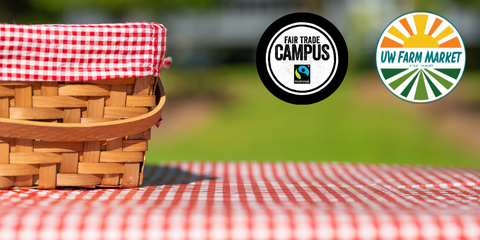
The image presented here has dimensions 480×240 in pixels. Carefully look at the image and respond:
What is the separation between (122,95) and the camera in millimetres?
657

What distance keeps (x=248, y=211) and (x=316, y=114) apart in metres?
4.73

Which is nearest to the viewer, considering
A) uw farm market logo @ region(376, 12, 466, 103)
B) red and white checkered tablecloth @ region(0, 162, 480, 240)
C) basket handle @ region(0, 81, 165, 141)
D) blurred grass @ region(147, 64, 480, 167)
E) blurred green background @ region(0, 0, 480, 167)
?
red and white checkered tablecloth @ region(0, 162, 480, 240)

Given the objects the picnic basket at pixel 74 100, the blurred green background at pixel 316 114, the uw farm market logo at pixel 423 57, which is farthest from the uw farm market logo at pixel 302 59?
the blurred green background at pixel 316 114

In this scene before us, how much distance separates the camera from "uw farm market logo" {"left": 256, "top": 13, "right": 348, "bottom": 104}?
0.86 m

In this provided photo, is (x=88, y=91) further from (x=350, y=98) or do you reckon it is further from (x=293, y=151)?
(x=350, y=98)

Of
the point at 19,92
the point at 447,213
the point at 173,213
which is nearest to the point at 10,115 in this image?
the point at 19,92

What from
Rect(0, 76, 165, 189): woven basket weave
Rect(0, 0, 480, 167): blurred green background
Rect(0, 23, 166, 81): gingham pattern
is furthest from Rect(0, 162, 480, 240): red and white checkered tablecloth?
Rect(0, 0, 480, 167): blurred green background

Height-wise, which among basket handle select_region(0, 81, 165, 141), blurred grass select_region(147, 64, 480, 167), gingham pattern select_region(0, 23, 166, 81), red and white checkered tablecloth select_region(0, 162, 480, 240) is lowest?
blurred grass select_region(147, 64, 480, 167)

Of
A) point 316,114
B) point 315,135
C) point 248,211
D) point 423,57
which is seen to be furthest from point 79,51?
point 316,114

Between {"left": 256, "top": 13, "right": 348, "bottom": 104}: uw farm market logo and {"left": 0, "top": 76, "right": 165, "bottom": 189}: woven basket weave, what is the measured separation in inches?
10.5

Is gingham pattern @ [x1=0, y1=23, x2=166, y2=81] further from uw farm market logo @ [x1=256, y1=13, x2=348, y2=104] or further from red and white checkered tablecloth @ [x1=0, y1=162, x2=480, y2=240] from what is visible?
uw farm market logo @ [x1=256, y1=13, x2=348, y2=104]

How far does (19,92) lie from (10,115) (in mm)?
33

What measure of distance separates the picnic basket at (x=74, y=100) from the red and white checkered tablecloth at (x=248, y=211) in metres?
0.04

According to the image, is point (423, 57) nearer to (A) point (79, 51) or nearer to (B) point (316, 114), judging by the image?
(A) point (79, 51)
